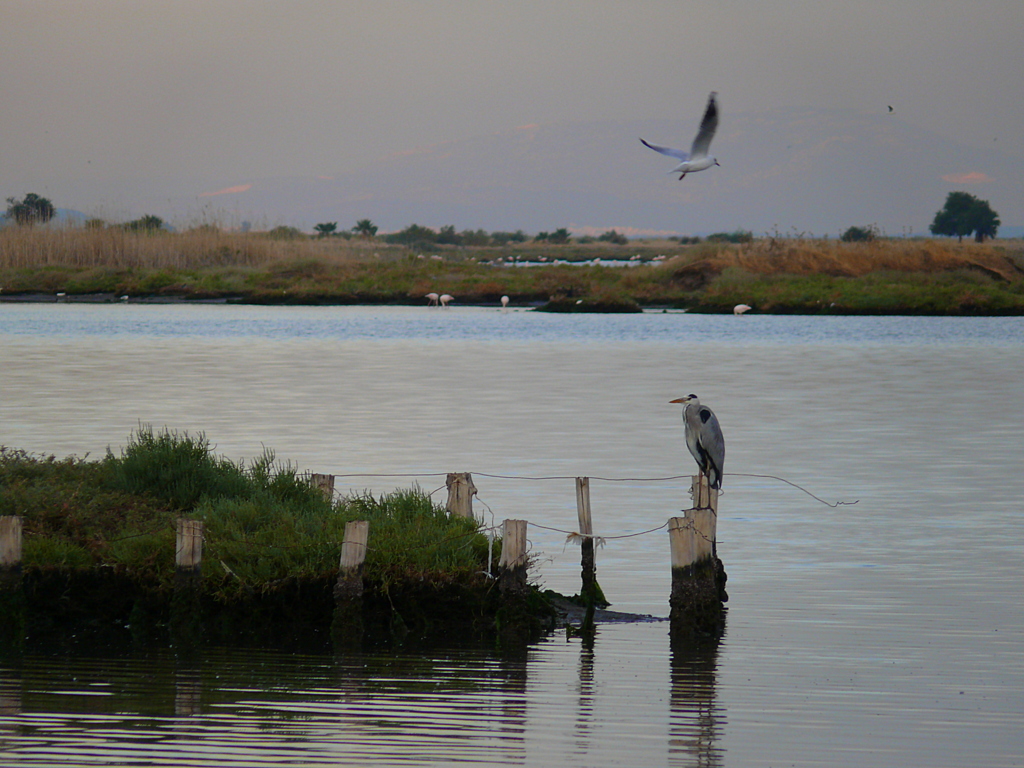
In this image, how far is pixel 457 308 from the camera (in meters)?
80.9

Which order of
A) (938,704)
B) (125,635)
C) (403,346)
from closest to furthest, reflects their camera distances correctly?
1. (938,704)
2. (125,635)
3. (403,346)

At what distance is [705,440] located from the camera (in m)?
12.5

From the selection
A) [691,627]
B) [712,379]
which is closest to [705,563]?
[691,627]

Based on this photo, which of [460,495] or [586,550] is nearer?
[586,550]

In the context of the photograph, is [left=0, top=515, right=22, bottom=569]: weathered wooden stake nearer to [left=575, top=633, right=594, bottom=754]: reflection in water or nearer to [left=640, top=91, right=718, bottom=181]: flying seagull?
[left=575, top=633, right=594, bottom=754]: reflection in water

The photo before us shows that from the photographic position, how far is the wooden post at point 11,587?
11.0m

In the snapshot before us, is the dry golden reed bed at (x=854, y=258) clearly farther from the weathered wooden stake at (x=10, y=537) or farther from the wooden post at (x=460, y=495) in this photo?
the weathered wooden stake at (x=10, y=537)

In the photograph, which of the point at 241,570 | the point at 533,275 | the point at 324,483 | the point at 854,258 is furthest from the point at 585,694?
the point at 533,275

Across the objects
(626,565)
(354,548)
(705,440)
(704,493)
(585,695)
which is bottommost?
(585,695)

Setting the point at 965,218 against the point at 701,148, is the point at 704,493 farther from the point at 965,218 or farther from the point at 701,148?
the point at 965,218

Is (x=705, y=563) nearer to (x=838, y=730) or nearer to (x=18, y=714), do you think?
(x=838, y=730)

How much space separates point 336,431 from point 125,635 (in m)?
16.2

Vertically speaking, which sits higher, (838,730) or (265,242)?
(265,242)

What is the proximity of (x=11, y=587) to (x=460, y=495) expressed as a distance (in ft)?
13.0
